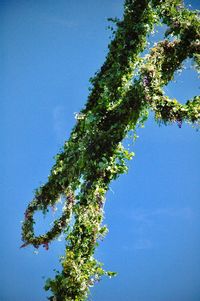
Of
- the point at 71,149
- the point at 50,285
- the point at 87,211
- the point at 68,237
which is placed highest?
the point at 71,149

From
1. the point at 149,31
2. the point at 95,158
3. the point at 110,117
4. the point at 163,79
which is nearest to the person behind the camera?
the point at 95,158

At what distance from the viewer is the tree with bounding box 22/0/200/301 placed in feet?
23.1

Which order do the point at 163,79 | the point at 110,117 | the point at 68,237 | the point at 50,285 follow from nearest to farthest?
the point at 50,285
the point at 68,237
the point at 110,117
the point at 163,79

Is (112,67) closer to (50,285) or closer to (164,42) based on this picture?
(164,42)

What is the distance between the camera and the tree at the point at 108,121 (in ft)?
23.1

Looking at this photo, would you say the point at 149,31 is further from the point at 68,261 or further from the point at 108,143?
the point at 68,261

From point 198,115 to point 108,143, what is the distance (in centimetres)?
207

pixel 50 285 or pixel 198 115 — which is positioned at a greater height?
pixel 198 115

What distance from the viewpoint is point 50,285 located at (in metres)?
6.51

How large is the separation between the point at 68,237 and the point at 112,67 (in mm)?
4681

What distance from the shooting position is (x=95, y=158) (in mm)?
8070

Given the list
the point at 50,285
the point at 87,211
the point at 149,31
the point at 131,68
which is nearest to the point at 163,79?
the point at 131,68

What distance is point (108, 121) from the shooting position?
8.68 metres

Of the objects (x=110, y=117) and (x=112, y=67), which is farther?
(x=112, y=67)
